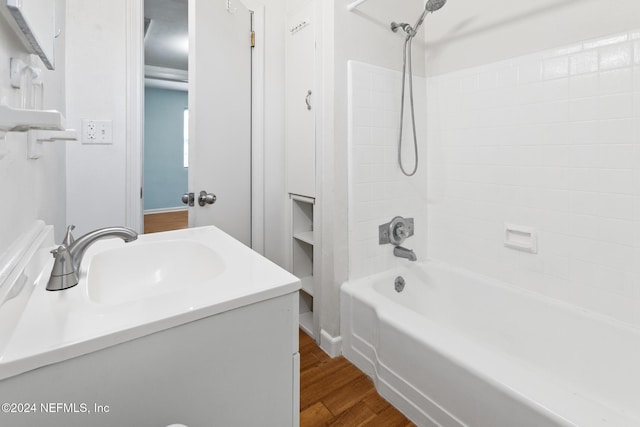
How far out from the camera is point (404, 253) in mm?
1897

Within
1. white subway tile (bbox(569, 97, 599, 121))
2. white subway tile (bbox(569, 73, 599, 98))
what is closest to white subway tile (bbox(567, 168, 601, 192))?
white subway tile (bbox(569, 97, 599, 121))

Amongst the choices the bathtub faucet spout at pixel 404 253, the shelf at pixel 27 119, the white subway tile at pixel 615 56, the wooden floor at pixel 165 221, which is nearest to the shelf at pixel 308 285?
the bathtub faucet spout at pixel 404 253

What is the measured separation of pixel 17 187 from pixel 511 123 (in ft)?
6.52

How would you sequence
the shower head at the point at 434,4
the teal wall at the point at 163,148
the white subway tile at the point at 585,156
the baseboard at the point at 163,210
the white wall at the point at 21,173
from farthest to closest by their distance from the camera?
the baseboard at the point at 163,210
the teal wall at the point at 163,148
the shower head at the point at 434,4
the white subway tile at the point at 585,156
the white wall at the point at 21,173

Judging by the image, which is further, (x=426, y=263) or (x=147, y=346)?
(x=426, y=263)

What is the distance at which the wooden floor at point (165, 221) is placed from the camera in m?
4.36

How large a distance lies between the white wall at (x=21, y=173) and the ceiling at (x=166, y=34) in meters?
1.89

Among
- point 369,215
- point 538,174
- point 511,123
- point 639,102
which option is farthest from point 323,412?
point 639,102

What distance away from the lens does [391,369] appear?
143 cm

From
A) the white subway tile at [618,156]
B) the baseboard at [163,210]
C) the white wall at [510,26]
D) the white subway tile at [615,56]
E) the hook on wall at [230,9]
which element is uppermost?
the hook on wall at [230,9]

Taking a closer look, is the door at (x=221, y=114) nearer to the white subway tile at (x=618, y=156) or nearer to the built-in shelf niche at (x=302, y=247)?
the built-in shelf niche at (x=302, y=247)

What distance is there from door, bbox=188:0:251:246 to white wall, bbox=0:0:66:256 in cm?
55

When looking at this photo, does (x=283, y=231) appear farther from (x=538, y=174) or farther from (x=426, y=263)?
(x=538, y=174)

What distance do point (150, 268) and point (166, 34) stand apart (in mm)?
3635
